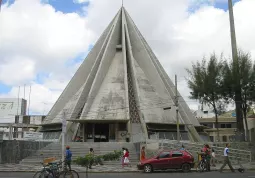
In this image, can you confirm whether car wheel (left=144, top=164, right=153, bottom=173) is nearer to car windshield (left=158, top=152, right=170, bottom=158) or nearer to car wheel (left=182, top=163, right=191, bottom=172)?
car windshield (left=158, top=152, right=170, bottom=158)

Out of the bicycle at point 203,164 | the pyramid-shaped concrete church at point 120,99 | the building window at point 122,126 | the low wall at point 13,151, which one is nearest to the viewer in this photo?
the bicycle at point 203,164

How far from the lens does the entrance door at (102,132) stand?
108 ft

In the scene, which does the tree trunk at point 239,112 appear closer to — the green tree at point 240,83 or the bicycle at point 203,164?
the green tree at point 240,83

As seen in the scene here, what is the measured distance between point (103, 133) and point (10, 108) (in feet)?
80.1

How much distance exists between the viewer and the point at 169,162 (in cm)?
1745

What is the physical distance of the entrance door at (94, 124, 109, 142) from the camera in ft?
108

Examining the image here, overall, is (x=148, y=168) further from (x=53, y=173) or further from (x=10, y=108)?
(x=10, y=108)

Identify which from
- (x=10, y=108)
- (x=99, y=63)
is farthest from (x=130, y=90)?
(x=10, y=108)

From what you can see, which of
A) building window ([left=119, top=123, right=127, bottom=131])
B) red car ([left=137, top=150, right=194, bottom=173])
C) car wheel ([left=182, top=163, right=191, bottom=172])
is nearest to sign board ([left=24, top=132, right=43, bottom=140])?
building window ([left=119, top=123, right=127, bottom=131])

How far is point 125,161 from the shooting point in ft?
62.6

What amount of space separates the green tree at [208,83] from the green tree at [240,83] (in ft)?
2.67

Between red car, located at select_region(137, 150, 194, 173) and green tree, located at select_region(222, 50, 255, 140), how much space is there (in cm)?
1059

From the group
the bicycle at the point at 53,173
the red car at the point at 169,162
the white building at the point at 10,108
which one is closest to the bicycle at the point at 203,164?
the red car at the point at 169,162

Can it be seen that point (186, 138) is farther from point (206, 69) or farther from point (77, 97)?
point (77, 97)
